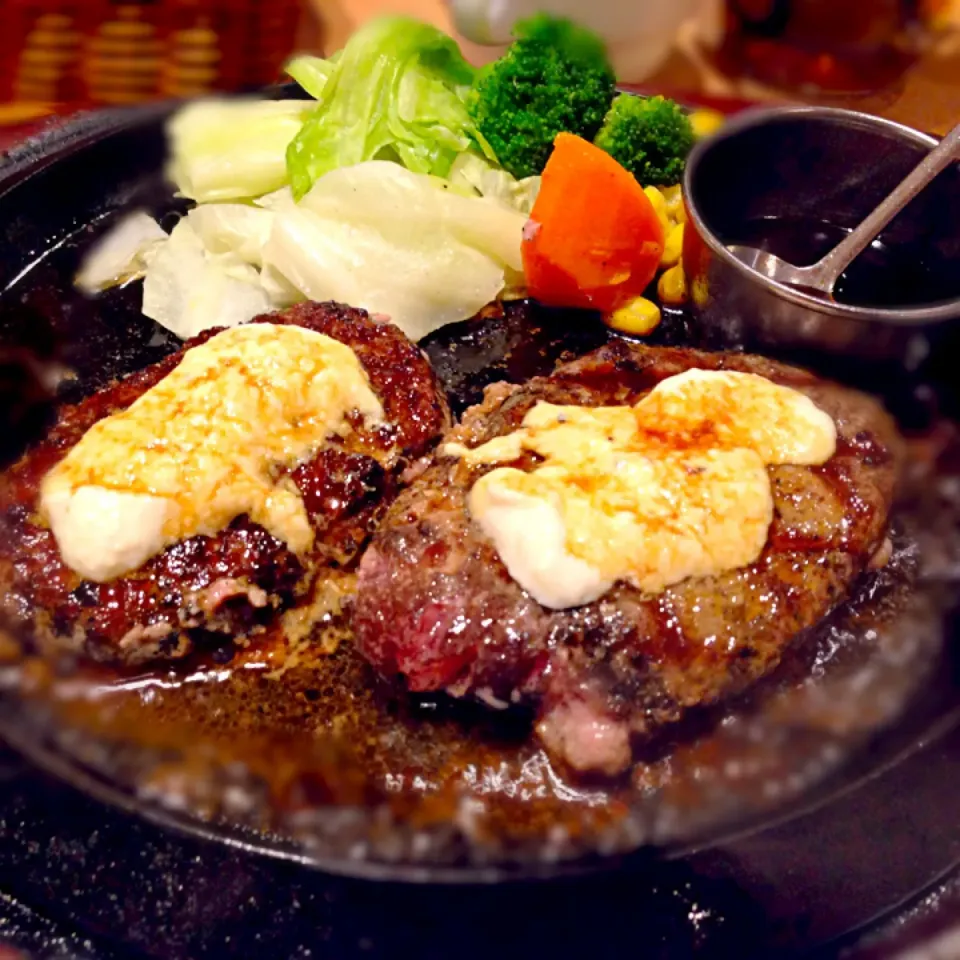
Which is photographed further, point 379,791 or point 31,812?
point 379,791

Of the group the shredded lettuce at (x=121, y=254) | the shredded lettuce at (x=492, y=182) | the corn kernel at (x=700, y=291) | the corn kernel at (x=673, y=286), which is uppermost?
the shredded lettuce at (x=492, y=182)

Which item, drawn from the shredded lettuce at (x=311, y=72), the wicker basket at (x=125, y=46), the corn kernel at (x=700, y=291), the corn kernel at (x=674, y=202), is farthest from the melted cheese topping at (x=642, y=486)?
the wicker basket at (x=125, y=46)

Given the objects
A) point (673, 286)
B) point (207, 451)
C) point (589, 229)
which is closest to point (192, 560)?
point (207, 451)

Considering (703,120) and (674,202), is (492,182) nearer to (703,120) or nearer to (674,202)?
(674,202)

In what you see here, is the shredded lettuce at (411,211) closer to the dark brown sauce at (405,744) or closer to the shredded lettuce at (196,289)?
the shredded lettuce at (196,289)

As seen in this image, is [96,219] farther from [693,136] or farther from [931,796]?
[931,796]

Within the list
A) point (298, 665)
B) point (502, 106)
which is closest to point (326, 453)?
point (298, 665)
